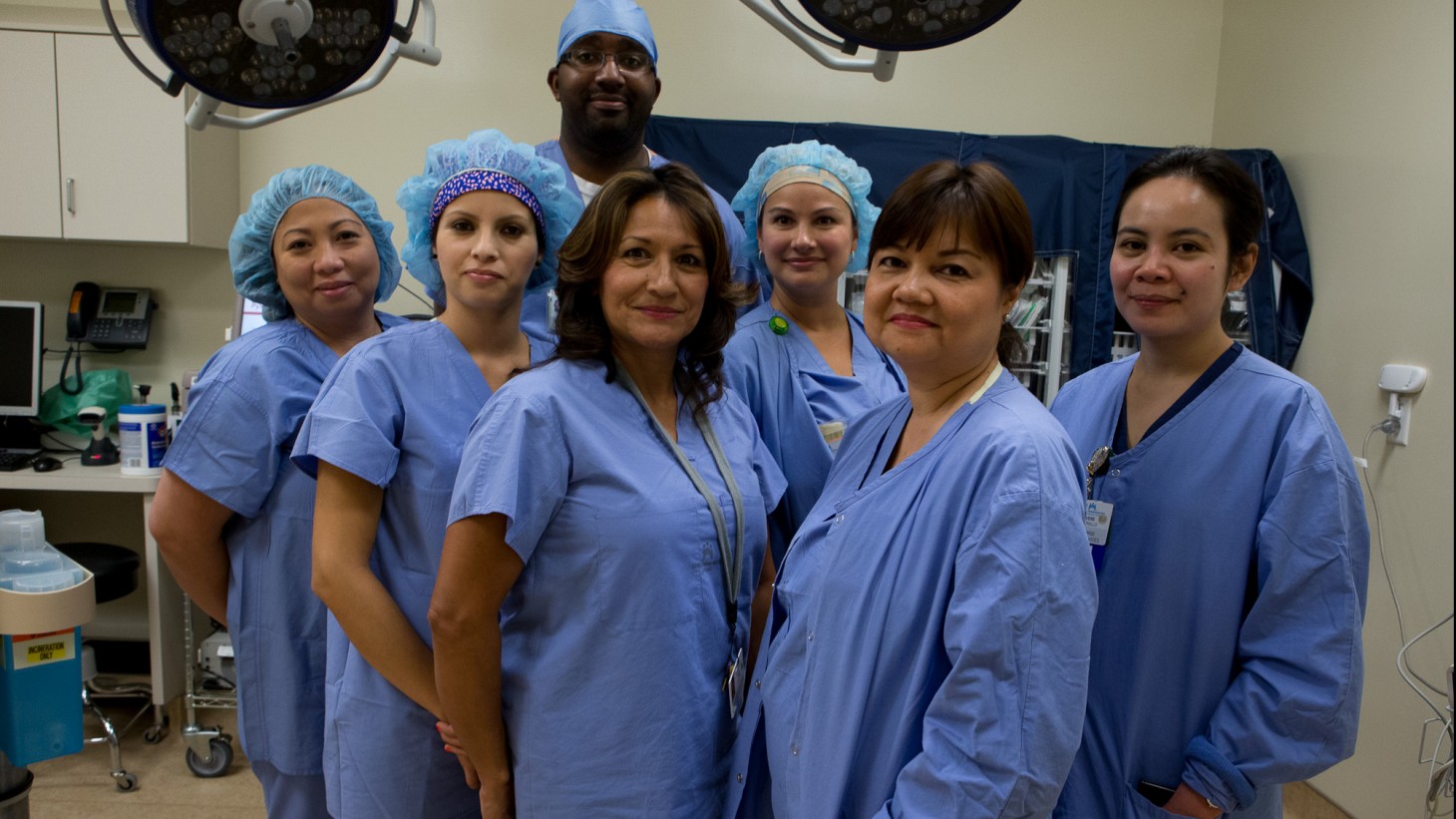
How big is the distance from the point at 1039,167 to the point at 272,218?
8.94 feet

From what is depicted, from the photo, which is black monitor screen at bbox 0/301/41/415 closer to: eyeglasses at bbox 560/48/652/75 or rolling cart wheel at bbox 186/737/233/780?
rolling cart wheel at bbox 186/737/233/780

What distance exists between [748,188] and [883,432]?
85 cm

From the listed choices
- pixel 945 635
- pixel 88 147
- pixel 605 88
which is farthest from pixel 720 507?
pixel 88 147

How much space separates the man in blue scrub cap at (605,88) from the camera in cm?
198

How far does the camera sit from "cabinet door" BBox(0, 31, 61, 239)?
3174 millimetres

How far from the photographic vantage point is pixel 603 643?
3.93ft

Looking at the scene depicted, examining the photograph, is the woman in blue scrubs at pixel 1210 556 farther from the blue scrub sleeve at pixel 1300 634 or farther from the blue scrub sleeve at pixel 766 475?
the blue scrub sleeve at pixel 766 475

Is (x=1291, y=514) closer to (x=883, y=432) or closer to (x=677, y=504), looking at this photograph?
(x=883, y=432)

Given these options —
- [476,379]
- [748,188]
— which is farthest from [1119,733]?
[748,188]

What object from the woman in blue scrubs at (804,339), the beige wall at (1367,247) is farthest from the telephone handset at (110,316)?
the beige wall at (1367,247)

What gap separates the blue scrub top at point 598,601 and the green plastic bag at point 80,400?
2.99 meters

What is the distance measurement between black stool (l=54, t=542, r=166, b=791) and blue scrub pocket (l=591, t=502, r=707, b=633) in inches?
97.2

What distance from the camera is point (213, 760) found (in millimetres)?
2885

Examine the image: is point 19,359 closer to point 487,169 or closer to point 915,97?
point 487,169
